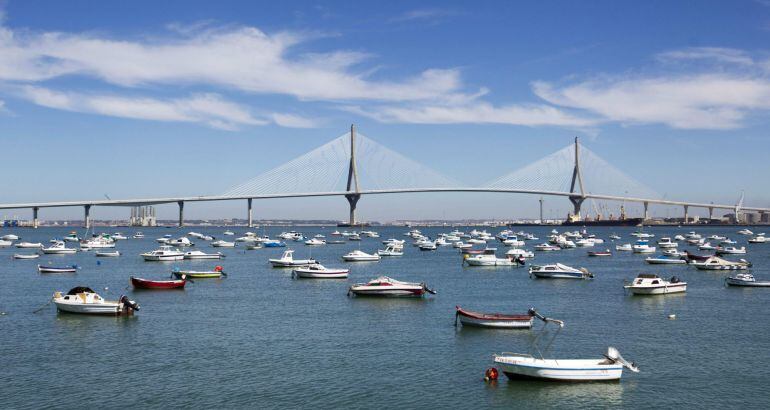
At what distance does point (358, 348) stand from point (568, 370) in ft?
30.4

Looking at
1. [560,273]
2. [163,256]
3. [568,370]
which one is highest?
[560,273]

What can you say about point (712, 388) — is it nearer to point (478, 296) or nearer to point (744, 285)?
point (478, 296)

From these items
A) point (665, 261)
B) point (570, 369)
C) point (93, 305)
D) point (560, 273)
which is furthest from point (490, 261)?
point (570, 369)

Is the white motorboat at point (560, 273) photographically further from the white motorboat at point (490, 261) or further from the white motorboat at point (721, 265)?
the white motorboat at point (721, 265)

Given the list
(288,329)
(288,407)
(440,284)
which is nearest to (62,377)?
(288,407)

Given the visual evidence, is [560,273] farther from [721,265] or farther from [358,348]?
[358,348]

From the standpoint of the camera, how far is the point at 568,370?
24484 millimetres

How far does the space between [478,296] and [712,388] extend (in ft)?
80.9

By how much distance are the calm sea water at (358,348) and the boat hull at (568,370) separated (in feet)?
1.22

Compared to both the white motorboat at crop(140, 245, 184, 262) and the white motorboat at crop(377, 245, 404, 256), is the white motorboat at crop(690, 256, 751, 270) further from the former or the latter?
the white motorboat at crop(140, 245, 184, 262)

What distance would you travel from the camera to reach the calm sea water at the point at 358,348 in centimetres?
2338

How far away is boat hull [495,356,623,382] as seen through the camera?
80.3 ft

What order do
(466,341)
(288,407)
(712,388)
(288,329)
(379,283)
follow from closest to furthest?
(288,407)
(712,388)
(466,341)
(288,329)
(379,283)

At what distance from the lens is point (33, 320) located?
3712 centimetres
